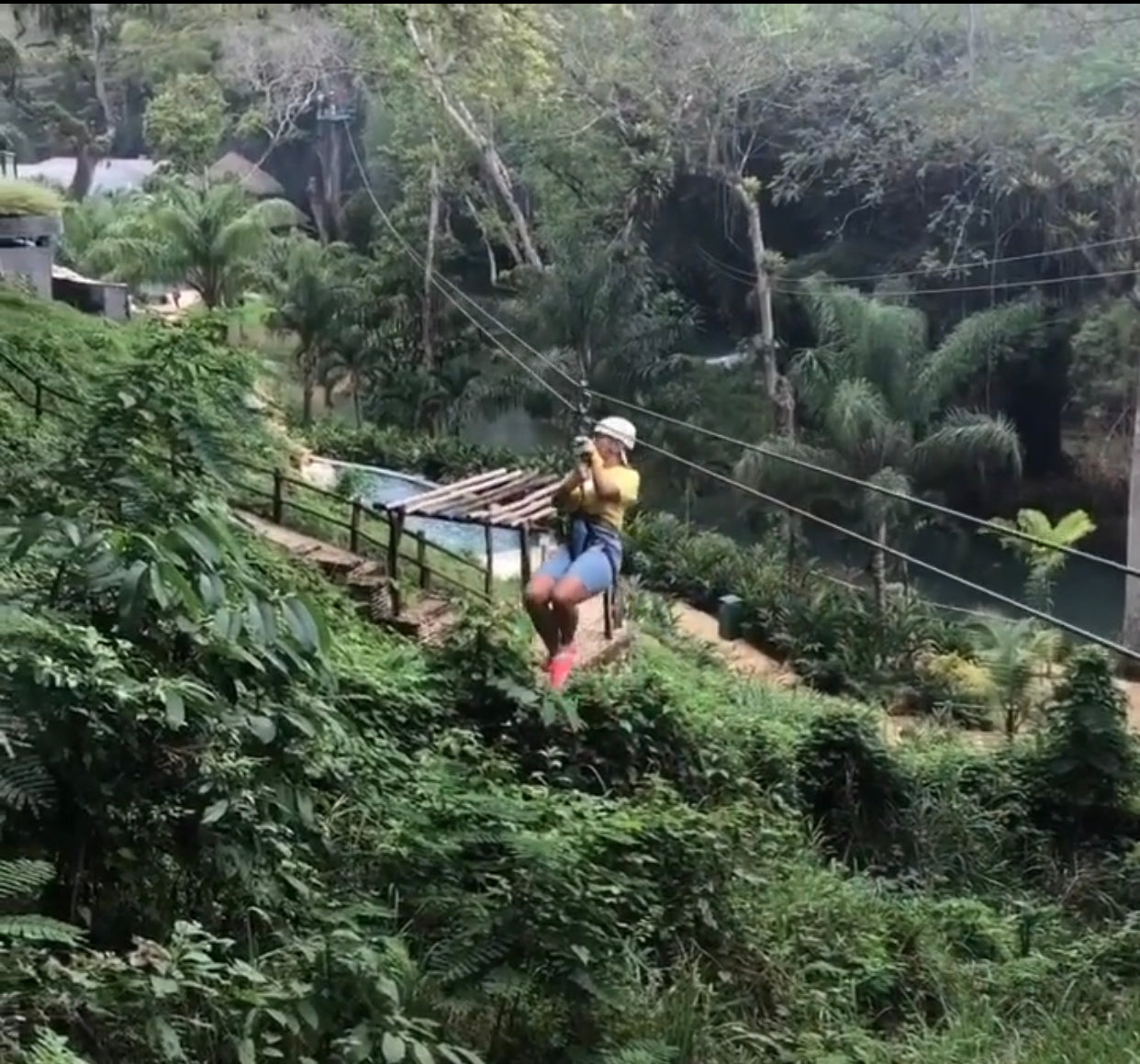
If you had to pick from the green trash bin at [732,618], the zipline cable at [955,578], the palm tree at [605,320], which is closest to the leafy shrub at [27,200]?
the zipline cable at [955,578]

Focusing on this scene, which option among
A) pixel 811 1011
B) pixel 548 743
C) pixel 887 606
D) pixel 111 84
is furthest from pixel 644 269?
pixel 811 1011

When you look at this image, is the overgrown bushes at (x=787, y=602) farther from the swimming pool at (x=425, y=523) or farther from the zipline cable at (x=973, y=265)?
the zipline cable at (x=973, y=265)

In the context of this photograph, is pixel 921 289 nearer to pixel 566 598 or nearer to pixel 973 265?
pixel 973 265

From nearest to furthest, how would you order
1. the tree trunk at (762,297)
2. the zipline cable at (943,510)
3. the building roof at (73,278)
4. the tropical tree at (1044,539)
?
the zipline cable at (943,510) → the tropical tree at (1044,539) → the building roof at (73,278) → the tree trunk at (762,297)

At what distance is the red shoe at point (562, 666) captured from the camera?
3863mm

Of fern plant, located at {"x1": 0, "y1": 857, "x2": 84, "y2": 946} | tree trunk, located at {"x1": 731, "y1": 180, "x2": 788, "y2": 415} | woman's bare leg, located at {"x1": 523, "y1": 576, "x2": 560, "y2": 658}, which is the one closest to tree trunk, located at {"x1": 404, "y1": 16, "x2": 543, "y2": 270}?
tree trunk, located at {"x1": 731, "y1": 180, "x2": 788, "y2": 415}

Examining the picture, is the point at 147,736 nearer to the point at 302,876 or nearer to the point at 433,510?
the point at 302,876

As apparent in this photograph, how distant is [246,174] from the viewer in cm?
1007

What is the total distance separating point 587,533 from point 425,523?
4.15m

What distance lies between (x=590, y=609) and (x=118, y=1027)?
164 inches

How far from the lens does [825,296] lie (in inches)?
384

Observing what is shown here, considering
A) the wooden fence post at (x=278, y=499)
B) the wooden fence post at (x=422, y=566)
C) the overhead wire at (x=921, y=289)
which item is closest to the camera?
the wooden fence post at (x=422, y=566)

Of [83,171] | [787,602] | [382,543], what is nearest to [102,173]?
[83,171]

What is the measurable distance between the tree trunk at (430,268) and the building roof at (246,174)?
131cm
